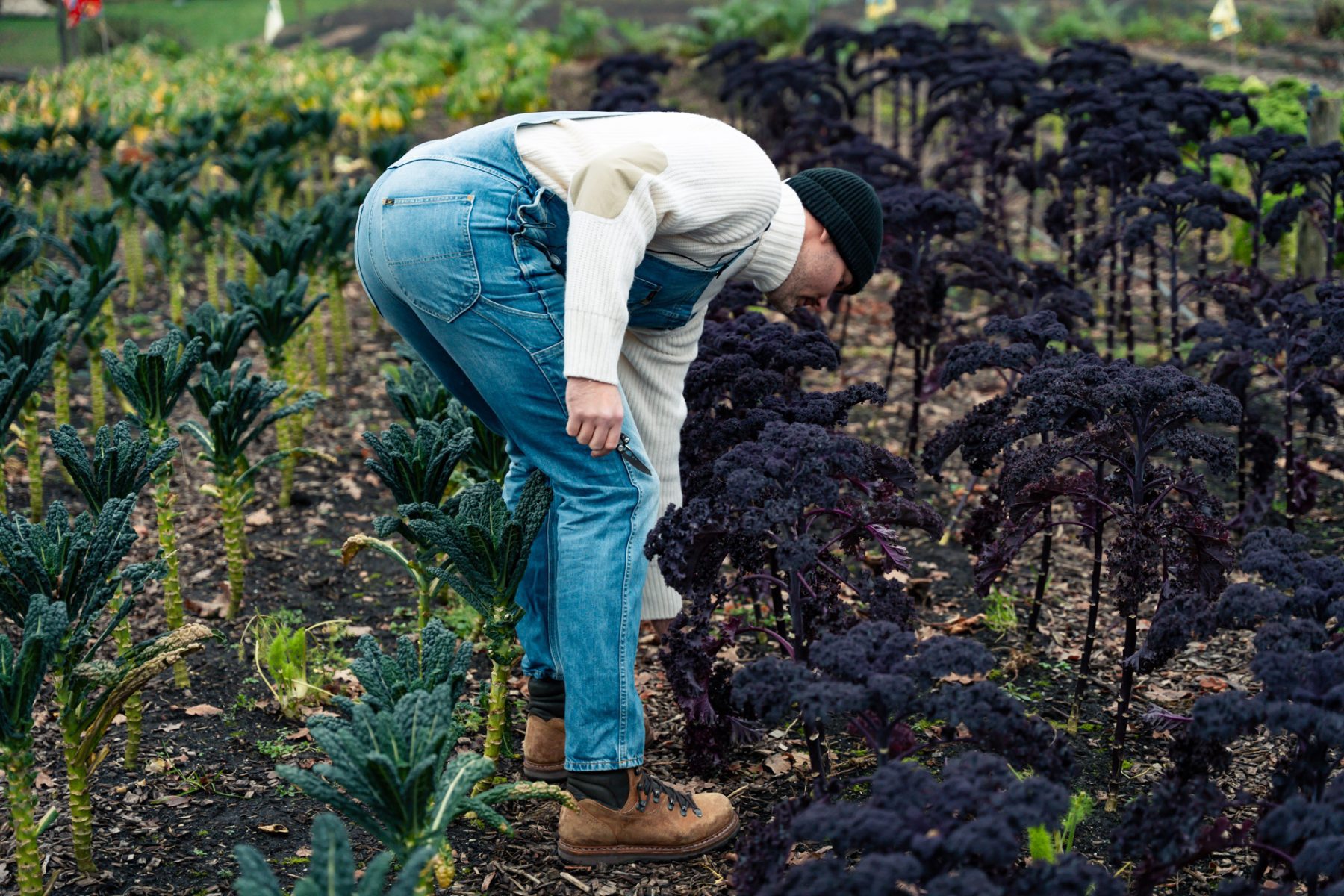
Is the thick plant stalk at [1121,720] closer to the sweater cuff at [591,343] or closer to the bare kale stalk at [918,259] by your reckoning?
the sweater cuff at [591,343]

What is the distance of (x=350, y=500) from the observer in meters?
4.91

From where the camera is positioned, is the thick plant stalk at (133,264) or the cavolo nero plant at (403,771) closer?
the cavolo nero plant at (403,771)

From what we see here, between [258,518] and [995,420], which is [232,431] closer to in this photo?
[258,518]

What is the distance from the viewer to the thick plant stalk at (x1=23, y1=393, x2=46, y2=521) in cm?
413

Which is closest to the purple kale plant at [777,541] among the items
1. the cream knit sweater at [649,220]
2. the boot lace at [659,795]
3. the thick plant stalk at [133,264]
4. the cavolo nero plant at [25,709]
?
the boot lace at [659,795]

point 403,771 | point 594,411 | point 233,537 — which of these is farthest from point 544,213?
point 233,537

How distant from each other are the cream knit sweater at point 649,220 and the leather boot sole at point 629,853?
0.99m

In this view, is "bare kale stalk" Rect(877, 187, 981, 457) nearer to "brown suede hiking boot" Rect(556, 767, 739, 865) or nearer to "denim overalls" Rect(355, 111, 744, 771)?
"denim overalls" Rect(355, 111, 744, 771)

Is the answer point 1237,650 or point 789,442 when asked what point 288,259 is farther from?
point 1237,650

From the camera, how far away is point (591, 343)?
2.41 meters

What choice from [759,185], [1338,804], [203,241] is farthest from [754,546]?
[203,241]

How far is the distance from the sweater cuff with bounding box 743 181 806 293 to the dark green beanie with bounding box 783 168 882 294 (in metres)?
0.04

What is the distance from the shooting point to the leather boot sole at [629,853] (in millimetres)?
2777

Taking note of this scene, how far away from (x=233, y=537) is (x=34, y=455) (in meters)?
1.05
